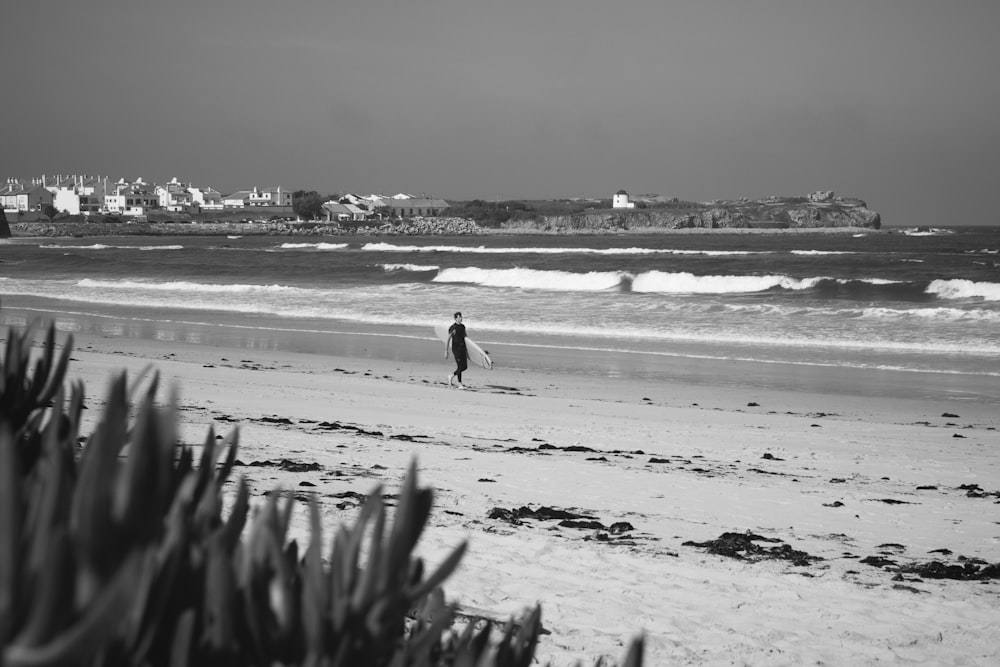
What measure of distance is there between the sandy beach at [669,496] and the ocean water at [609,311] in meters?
3.25

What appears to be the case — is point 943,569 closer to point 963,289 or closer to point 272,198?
point 963,289

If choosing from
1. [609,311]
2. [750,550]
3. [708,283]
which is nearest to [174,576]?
[750,550]

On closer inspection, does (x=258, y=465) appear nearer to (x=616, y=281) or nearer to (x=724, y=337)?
(x=724, y=337)

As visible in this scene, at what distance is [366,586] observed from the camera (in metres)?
1.17

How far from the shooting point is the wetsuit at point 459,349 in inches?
561

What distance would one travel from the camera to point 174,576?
43.1 inches

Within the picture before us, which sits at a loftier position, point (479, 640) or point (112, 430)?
point (112, 430)

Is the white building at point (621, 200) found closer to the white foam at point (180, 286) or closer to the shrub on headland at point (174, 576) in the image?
the white foam at point (180, 286)

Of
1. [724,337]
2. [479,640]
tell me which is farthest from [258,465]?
[724,337]

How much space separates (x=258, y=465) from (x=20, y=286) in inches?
1230

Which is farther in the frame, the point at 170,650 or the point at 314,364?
the point at 314,364

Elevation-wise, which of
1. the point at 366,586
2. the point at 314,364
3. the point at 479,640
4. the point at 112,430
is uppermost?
the point at 112,430

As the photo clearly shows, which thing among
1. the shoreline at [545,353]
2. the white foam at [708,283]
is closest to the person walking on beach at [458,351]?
the shoreline at [545,353]

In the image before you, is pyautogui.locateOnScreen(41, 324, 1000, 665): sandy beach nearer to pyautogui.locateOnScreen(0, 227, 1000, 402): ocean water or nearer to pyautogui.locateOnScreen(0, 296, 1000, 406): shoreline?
pyautogui.locateOnScreen(0, 296, 1000, 406): shoreline
